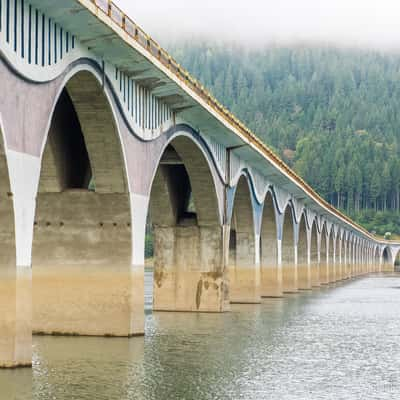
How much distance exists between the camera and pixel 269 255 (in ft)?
208

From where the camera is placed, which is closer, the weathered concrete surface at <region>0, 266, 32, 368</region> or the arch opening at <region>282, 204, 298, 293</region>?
the weathered concrete surface at <region>0, 266, 32, 368</region>

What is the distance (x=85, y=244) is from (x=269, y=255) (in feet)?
113

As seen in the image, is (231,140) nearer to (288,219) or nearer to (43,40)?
(43,40)

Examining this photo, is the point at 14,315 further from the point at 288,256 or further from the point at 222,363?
the point at 288,256

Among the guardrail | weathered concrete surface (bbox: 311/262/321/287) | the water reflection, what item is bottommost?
the water reflection

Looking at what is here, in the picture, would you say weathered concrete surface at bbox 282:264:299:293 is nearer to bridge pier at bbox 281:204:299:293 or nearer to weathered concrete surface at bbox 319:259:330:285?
bridge pier at bbox 281:204:299:293

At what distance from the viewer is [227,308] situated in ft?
150

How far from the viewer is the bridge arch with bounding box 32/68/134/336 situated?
97.7 ft

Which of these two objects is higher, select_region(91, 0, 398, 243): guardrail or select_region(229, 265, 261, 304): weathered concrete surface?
select_region(91, 0, 398, 243): guardrail

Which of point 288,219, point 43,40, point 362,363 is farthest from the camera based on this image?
point 288,219

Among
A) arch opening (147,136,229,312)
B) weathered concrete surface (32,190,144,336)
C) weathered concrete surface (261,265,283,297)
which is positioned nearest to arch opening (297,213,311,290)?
weathered concrete surface (261,265,283,297)

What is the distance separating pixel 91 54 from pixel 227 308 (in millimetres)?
22177

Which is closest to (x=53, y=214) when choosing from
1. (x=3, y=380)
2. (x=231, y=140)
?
(x=3, y=380)

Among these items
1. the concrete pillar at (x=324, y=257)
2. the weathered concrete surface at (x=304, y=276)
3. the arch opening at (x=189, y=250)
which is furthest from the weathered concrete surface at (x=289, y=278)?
the arch opening at (x=189, y=250)
